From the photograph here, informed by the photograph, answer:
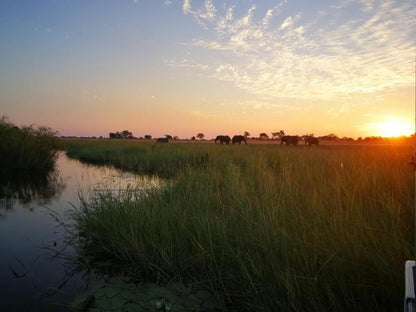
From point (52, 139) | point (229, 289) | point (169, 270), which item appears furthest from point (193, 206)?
point (52, 139)

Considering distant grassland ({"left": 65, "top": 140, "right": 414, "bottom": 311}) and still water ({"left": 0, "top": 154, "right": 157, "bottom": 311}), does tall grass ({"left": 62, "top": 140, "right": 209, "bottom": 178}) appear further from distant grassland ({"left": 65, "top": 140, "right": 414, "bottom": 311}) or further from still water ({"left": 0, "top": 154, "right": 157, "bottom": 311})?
distant grassland ({"left": 65, "top": 140, "right": 414, "bottom": 311})

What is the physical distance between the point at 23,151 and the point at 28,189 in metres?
3.76

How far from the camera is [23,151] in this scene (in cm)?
1332

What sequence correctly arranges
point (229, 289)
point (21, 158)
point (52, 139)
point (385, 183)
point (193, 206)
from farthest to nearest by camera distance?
point (52, 139)
point (21, 158)
point (385, 183)
point (193, 206)
point (229, 289)

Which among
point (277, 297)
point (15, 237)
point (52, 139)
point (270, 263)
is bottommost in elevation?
point (15, 237)

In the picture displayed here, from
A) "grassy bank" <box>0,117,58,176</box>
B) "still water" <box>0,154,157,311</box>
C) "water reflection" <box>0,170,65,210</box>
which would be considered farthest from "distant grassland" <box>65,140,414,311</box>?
"grassy bank" <box>0,117,58,176</box>

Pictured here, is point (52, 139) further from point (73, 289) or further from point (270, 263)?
point (270, 263)

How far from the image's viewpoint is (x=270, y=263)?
271cm

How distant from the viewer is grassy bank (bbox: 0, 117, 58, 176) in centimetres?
1305

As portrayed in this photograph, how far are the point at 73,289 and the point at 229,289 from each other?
6.55 feet

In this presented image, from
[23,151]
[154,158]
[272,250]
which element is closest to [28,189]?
[23,151]

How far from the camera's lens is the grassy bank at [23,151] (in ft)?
42.8

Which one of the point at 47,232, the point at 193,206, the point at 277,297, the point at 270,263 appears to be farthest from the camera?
the point at 47,232

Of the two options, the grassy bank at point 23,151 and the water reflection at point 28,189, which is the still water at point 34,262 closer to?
the water reflection at point 28,189
